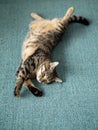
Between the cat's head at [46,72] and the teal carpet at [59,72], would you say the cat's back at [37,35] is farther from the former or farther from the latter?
the cat's head at [46,72]

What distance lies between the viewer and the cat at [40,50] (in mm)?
1730

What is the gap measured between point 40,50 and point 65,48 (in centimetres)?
29

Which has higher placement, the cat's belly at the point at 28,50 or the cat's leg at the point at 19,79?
the cat's belly at the point at 28,50

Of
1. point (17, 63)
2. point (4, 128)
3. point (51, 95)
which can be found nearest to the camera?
point (4, 128)

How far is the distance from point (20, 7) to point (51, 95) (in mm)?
1139

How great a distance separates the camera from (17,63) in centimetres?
193

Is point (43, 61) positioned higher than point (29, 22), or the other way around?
point (29, 22)

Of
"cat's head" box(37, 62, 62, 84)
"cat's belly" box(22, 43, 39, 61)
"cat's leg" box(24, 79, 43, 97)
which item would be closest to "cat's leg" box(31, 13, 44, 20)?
"cat's belly" box(22, 43, 39, 61)

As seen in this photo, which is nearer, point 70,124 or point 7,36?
point 70,124

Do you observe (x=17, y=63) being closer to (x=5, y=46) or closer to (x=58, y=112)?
(x=5, y=46)

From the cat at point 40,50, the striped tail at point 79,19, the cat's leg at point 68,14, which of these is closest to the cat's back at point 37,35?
the cat at point 40,50

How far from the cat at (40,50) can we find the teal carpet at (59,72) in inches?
2.3

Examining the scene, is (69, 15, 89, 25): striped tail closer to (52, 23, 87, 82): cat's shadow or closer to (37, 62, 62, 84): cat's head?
(52, 23, 87, 82): cat's shadow

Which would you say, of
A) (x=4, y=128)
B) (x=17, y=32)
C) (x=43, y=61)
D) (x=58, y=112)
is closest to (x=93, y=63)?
(x=43, y=61)
